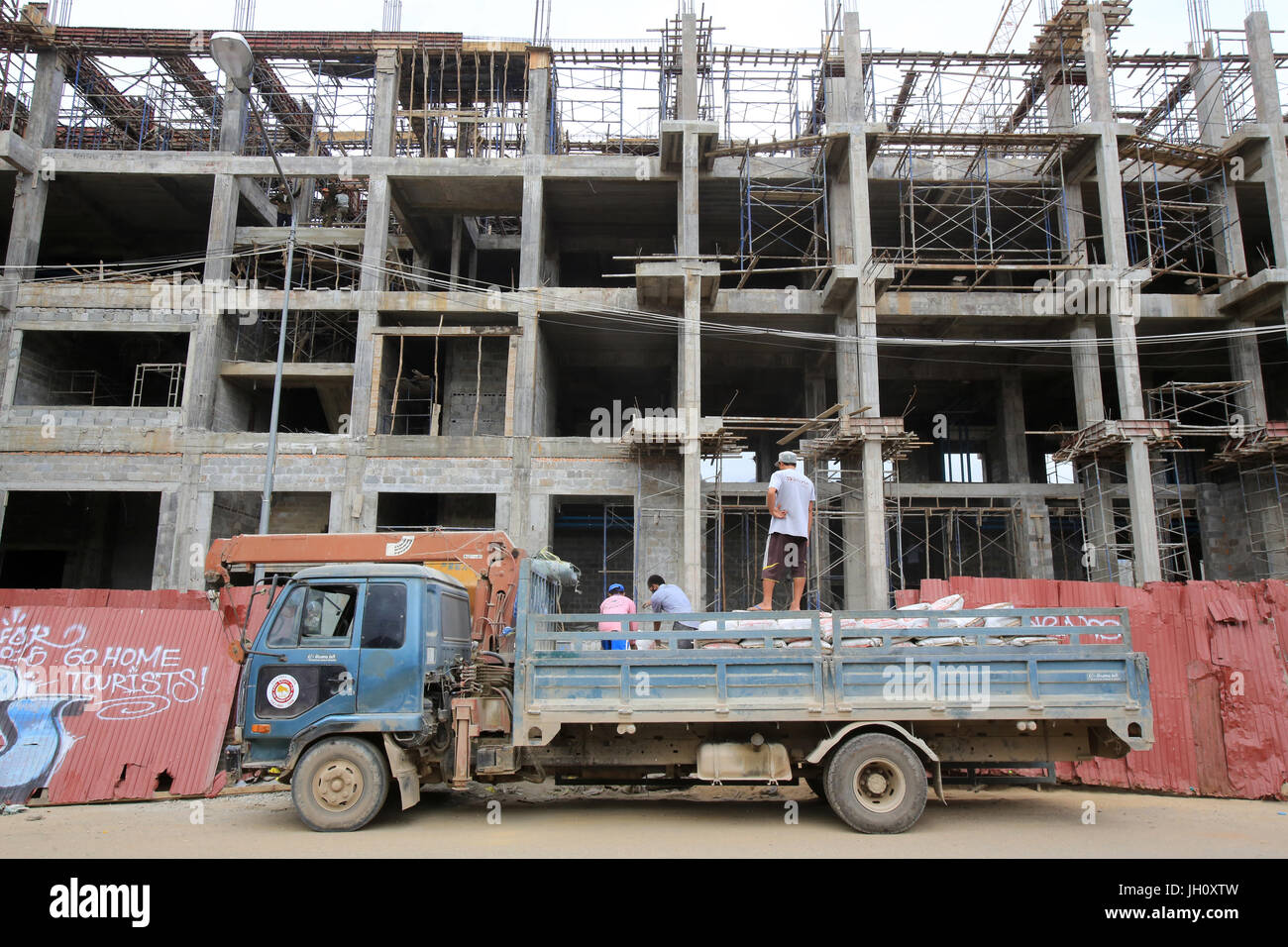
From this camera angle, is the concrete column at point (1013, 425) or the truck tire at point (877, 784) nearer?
the truck tire at point (877, 784)

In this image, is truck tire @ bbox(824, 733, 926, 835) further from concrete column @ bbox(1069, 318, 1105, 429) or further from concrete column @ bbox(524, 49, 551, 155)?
concrete column @ bbox(524, 49, 551, 155)

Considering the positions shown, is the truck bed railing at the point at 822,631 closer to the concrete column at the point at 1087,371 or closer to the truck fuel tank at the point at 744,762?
the truck fuel tank at the point at 744,762

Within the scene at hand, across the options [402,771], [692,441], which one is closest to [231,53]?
[402,771]

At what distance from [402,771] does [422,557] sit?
2991 mm

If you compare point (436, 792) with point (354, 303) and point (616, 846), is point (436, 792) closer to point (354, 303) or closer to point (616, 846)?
point (616, 846)

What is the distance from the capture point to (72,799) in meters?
8.71

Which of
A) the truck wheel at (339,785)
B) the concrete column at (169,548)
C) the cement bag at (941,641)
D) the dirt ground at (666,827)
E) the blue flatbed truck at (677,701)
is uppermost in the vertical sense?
the concrete column at (169,548)

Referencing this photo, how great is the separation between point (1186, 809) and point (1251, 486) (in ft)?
63.2

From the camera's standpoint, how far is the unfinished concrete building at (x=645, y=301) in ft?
68.8

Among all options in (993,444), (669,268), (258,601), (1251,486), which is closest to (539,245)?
(669,268)

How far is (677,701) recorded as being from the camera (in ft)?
23.1

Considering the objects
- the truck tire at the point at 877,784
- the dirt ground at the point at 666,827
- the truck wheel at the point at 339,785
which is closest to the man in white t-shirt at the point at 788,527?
the truck tire at the point at 877,784
